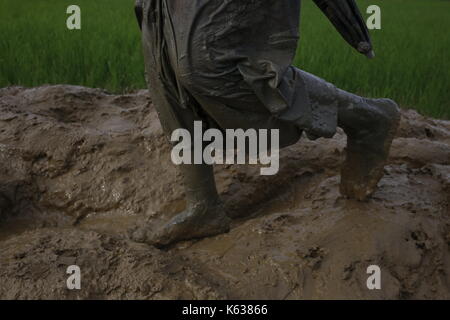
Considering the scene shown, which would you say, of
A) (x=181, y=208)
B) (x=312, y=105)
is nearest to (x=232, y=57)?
(x=312, y=105)

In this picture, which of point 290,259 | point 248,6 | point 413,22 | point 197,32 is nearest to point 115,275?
point 290,259

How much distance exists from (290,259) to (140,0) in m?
→ 0.91

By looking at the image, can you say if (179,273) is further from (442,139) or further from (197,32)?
(442,139)

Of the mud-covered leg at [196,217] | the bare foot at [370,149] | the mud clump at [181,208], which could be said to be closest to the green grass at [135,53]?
the mud clump at [181,208]

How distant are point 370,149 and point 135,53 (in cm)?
251

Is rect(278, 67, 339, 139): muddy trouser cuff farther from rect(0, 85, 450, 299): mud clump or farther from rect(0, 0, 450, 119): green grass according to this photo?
rect(0, 0, 450, 119): green grass

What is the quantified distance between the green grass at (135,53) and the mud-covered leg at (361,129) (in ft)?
5.87

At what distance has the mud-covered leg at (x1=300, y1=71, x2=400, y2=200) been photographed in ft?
5.73

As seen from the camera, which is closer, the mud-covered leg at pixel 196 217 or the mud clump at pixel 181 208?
the mud clump at pixel 181 208

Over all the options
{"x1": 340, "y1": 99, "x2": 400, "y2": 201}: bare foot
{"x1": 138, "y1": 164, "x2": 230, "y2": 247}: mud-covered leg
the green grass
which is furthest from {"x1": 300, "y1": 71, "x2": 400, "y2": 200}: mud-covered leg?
the green grass

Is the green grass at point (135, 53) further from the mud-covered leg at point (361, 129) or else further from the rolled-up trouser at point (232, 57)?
the rolled-up trouser at point (232, 57)

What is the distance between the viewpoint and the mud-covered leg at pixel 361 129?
68.7 inches

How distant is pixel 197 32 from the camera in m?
1.54

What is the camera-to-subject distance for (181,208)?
223cm
